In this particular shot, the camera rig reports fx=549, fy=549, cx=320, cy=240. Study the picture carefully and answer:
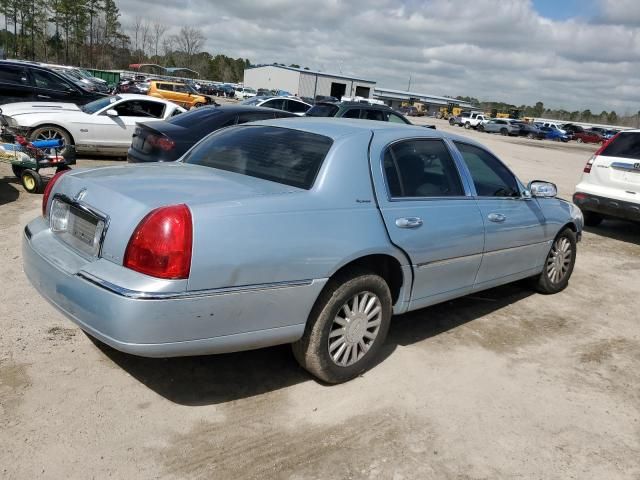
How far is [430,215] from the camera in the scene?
148 inches

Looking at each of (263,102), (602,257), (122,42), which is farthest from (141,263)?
(122,42)

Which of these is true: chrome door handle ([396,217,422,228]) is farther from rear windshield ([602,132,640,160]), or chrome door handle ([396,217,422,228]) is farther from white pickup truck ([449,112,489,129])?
white pickup truck ([449,112,489,129])

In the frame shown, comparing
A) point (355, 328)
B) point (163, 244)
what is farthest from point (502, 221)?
point (163, 244)

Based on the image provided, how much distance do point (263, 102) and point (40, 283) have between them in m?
17.8

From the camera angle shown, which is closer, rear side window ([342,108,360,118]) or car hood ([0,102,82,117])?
car hood ([0,102,82,117])

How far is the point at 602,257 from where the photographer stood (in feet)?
25.1

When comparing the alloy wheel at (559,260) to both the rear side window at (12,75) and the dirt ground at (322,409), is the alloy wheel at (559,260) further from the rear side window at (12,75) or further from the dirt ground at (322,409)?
the rear side window at (12,75)

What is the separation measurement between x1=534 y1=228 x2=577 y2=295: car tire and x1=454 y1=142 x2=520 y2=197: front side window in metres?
0.98

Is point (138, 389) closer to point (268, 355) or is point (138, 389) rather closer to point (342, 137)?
point (268, 355)

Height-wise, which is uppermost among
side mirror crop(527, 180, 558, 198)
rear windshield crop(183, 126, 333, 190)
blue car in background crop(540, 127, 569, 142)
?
rear windshield crop(183, 126, 333, 190)

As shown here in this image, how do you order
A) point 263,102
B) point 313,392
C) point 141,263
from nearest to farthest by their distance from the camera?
point 141,263
point 313,392
point 263,102

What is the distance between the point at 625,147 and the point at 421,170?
19.7 feet

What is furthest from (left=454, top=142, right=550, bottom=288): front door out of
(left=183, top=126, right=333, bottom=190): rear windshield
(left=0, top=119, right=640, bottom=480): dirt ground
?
(left=183, top=126, right=333, bottom=190): rear windshield

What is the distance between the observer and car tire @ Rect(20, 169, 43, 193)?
7543 millimetres
